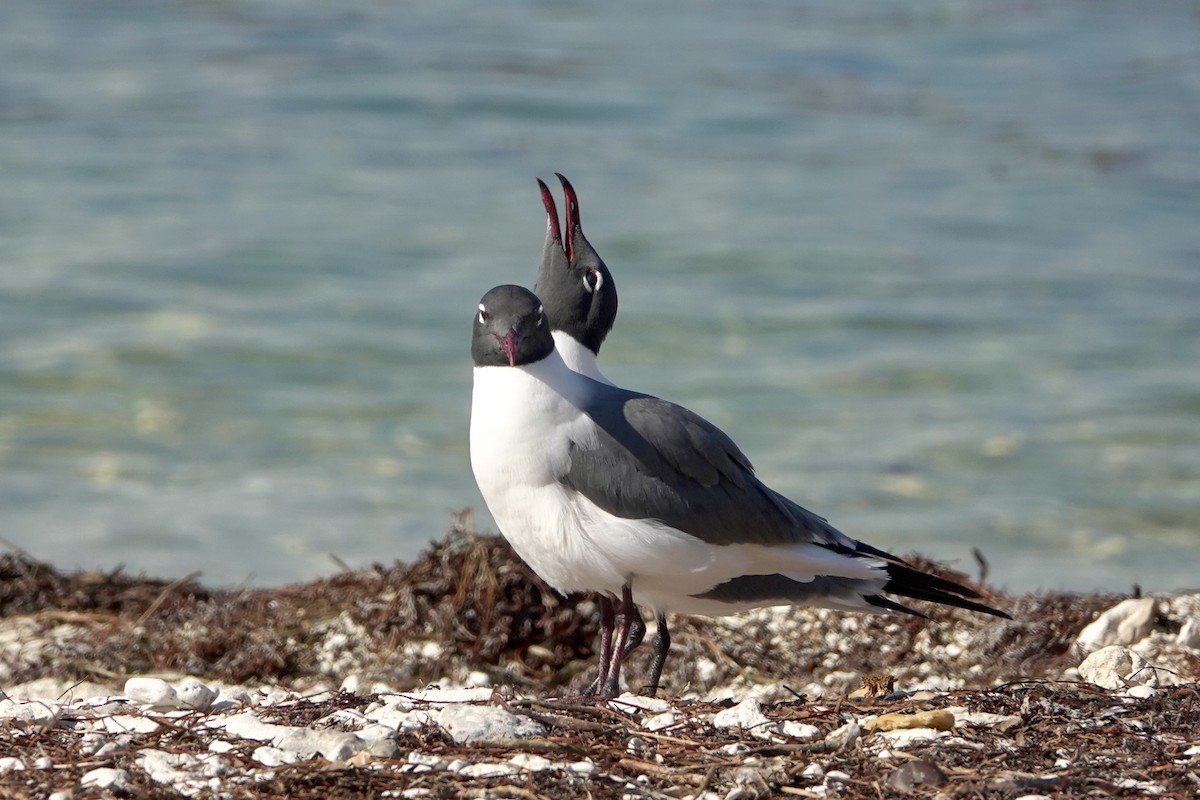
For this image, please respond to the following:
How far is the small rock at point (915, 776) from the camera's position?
10.2 ft

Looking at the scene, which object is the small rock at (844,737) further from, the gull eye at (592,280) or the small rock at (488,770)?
the gull eye at (592,280)

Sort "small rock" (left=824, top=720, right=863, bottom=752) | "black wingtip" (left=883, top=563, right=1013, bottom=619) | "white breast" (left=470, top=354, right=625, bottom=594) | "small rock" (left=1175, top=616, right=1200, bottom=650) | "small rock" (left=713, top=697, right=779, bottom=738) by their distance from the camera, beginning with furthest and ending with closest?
1. "small rock" (left=1175, top=616, right=1200, bottom=650)
2. "black wingtip" (left=883, top=563, right=1013, bottom=619)
3. "white breast" (left=470, top=354, right=625, bottom=594)
4. "small rock" (left=713, top=697, right=779, bottom=738)
5. "small rock" (left=824, top=720, right=863, bottom=752)

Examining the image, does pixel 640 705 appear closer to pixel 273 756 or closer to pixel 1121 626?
pixel 273 756

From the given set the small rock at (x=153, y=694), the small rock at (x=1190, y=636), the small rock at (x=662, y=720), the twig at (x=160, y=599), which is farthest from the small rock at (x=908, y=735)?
the twig at (x=160, y=599)

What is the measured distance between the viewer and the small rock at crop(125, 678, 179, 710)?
3.71m

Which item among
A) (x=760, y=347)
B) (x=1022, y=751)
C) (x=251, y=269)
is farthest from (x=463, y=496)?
(x=1022, y=751)

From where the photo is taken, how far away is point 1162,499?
8.48 m

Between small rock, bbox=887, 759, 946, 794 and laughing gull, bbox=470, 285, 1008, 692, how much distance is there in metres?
0.99

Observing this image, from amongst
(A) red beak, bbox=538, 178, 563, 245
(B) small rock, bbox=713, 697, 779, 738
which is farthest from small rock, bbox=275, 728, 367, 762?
(A) red beak, bbox=538, 178, 563, 245

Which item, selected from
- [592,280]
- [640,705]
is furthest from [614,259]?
[640,705]

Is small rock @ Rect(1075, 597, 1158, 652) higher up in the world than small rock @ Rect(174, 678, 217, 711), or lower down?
higher up

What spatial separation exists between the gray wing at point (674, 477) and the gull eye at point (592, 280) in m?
0.47

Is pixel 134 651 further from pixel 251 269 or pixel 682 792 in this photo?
pixel 251 269

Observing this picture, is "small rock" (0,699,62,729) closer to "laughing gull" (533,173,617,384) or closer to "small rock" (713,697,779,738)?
"small rock" (713,697,779,738)
